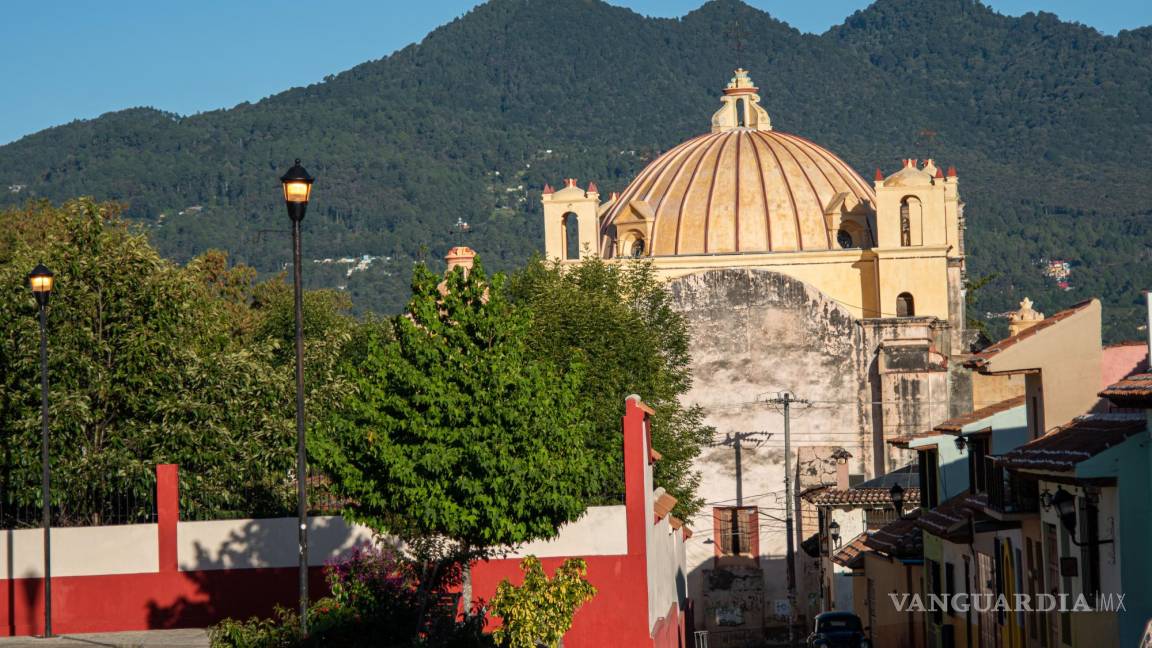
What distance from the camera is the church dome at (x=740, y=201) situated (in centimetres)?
5322

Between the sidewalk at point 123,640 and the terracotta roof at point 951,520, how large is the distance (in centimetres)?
1062

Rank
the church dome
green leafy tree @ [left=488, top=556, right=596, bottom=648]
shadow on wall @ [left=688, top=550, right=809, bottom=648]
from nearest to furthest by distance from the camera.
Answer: green leafy tree @ [left=488, top=556, right=596, bottom=648], shadow on wall @ [left=688, top=550, right=809, bottom=648], the church dome

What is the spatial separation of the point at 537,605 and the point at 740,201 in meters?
34.9

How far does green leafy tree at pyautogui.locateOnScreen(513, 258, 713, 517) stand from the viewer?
37531mm

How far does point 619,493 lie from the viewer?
2759 centimetres

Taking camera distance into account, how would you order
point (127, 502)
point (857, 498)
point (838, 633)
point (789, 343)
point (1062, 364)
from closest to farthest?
point (1062, 364) → point (127, 502) → point (838, 633) → point (857, 498) → point (789, 343)

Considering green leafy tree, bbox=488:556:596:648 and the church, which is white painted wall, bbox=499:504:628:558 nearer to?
green leafy tree, bbox=488:556:596:648

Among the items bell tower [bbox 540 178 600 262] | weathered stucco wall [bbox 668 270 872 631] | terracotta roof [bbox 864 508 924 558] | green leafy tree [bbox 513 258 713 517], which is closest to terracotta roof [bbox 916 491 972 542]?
terracotta roof [bbox 864 508 924 558]

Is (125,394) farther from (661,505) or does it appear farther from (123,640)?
(661,505)

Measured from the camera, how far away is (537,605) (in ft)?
65.5

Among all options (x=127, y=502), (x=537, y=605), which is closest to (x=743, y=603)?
(x=127, y=502)

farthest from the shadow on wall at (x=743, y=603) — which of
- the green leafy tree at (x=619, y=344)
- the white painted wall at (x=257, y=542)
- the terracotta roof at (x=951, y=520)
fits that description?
the white painted wall at (x=257, y=542)

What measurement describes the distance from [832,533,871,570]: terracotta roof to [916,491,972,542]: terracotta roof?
7541 millimetres

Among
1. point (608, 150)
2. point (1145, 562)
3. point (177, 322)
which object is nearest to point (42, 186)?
point (608, 150)
